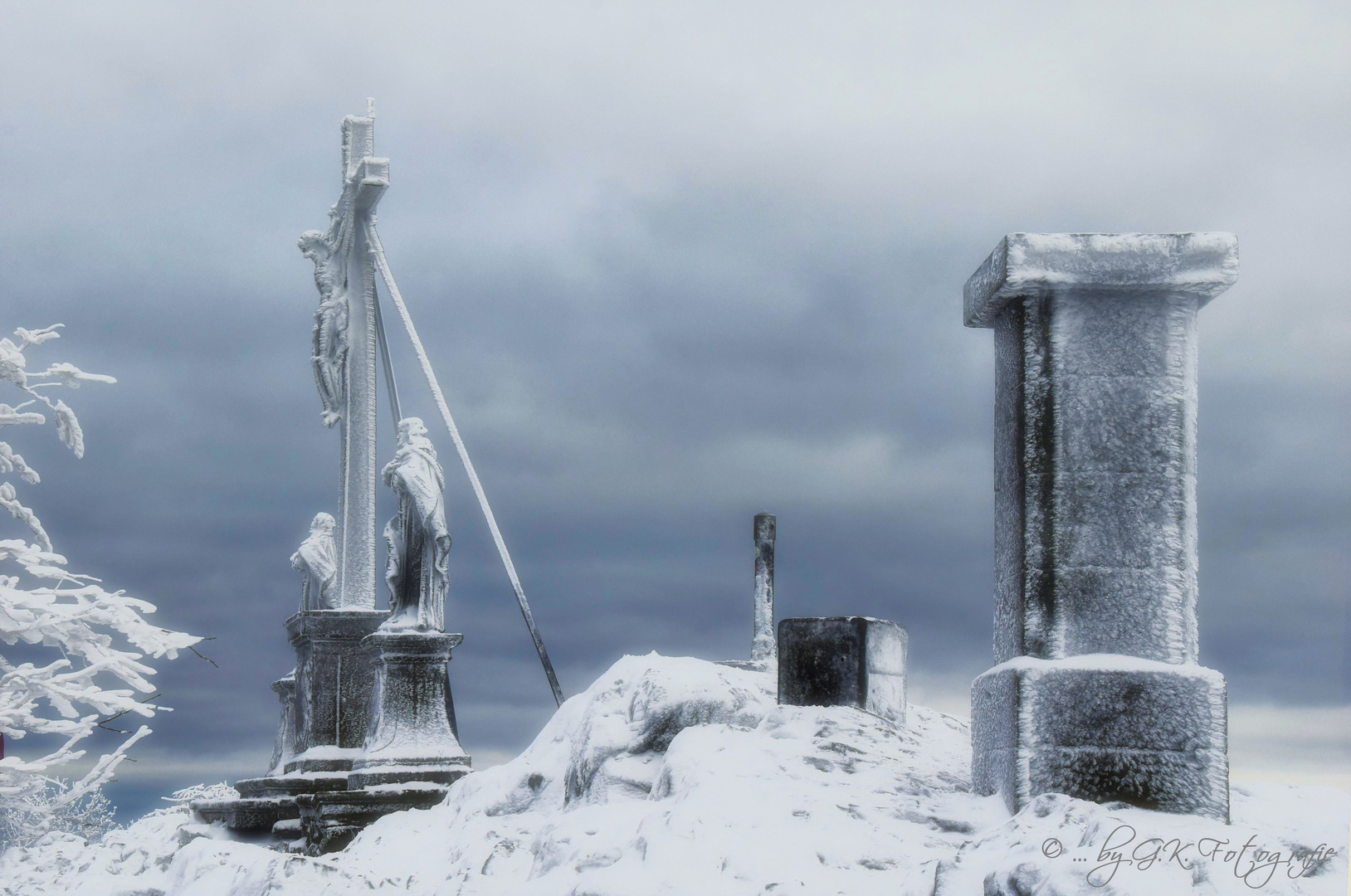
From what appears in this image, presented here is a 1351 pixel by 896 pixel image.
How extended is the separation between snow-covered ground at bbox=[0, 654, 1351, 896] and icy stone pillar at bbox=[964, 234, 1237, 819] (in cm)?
→ 27

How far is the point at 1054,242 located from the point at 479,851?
3.92m

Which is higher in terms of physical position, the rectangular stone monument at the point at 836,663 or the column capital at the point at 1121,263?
the column capital at the point at 1121,263

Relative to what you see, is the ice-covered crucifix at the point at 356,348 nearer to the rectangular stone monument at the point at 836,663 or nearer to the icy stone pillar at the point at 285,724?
the icy stone pillar at the point at 285,724

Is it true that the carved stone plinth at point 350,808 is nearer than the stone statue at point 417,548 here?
Yes

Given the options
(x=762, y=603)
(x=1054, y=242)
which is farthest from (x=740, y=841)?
(x=762, y=603)

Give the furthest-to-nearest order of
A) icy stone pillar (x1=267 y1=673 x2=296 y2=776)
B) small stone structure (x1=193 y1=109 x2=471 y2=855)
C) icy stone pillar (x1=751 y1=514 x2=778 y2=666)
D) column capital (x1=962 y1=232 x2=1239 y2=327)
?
icy stone pillar (x1=751 y1=514 x2=778 y2=666)
icy stone pillar (x1=267 y1=673 x2=296 y2=776)
small stone structure (x1=193 y1=109 x2=471 y2=855)
column capital (x1=962 y1=232 x2=1239 y2=327)

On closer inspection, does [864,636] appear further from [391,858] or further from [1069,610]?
[391,858]

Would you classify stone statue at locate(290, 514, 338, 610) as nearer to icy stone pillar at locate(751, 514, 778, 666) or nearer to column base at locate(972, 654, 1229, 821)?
icy stone pillar at locate(751, 514, 778, 666)

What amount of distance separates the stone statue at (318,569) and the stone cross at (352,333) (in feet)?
0.45

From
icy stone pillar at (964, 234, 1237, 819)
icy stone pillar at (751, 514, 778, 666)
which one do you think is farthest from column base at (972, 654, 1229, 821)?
icy stone pillar at (751, 514, 778, 666)

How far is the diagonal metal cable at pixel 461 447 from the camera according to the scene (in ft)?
37.9

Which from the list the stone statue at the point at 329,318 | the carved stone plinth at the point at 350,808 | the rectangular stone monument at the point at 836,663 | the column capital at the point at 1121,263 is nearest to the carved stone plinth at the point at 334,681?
the carved stone plinth at the point at 350,808

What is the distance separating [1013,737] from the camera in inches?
190

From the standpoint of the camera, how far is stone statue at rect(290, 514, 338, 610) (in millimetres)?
12570
